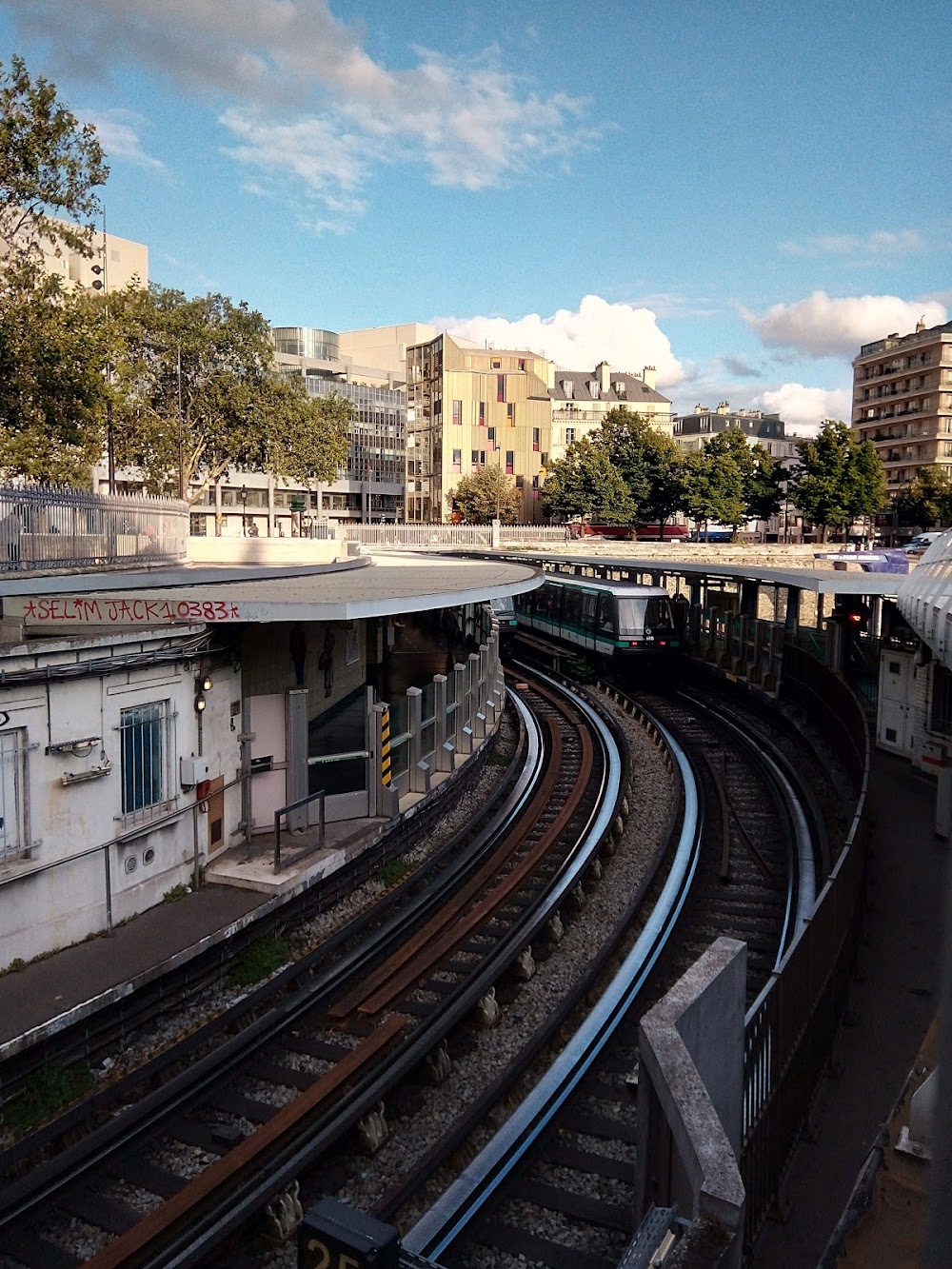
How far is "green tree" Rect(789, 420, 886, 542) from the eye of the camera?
212ft

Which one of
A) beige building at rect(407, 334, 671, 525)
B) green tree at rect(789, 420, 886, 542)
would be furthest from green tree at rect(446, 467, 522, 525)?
green tree at rect(789, 420, 886, 542)

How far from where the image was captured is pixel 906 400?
82312mm

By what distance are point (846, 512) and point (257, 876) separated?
Answer: 2471 inches

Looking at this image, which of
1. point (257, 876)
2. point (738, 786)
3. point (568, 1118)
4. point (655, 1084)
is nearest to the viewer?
point (655, 1084)

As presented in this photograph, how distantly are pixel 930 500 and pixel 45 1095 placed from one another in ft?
234

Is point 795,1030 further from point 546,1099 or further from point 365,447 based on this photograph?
point 365,447

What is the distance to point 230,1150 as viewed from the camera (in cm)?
627

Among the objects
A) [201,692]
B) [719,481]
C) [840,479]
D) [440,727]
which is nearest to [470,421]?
[719,481]

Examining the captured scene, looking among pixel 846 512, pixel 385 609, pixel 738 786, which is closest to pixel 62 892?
pixel 385 609

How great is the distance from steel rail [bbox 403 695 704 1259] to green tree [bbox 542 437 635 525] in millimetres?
59922

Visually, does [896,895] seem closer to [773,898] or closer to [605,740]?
[773,898]

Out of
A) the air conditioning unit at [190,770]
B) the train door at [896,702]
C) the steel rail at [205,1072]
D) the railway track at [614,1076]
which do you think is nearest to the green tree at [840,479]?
the train door at [896,702]

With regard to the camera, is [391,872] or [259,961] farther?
[391,872]

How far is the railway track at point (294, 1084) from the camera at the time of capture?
5.79 m
